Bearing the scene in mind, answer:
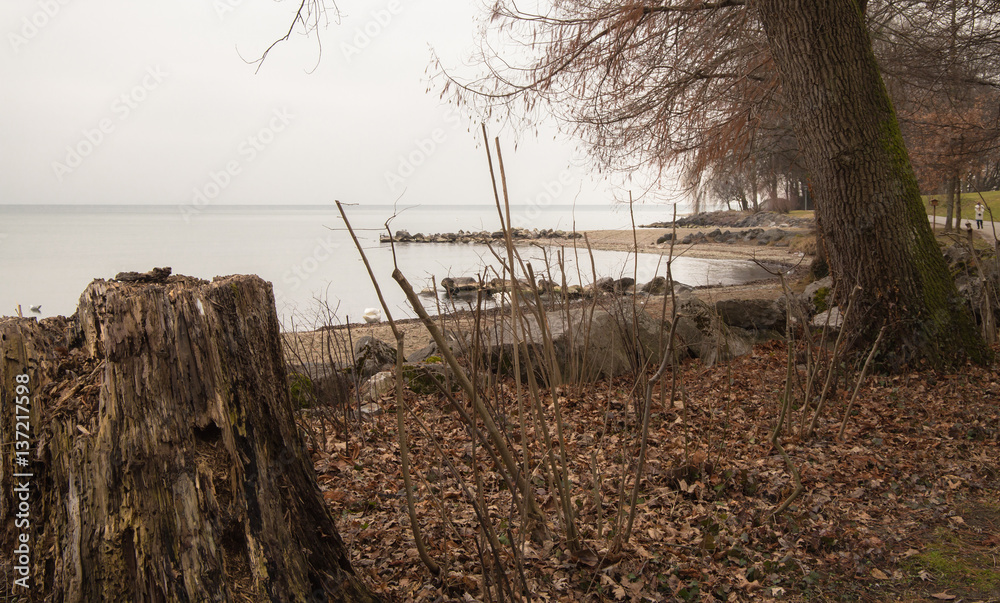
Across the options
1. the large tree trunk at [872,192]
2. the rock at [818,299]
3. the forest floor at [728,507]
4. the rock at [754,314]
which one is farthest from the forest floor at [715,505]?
the rock at [754,314]

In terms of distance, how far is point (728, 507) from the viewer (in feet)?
10.7

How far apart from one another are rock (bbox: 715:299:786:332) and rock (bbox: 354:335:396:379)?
454 centimetres

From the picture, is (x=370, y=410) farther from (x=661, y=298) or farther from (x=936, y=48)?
(x=661, y=298)

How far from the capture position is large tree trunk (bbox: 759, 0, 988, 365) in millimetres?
5137

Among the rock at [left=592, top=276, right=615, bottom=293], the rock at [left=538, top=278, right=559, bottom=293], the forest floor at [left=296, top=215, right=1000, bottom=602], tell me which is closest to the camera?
the forest floor at [left=296, top=215, right=1000, bottom=602]

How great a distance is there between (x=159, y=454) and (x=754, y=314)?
315 inches

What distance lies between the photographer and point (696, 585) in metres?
2.56

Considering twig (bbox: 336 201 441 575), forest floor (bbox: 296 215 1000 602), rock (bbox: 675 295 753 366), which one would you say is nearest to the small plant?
forest floor (bbox: 296 215 1000 602)

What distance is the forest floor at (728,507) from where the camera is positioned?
2.56 meters

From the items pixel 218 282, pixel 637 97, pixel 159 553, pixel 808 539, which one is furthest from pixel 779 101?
pixel 159 553

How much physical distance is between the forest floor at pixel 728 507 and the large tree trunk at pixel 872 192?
1.34 ft

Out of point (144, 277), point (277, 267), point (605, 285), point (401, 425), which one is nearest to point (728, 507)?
point (401, 425)

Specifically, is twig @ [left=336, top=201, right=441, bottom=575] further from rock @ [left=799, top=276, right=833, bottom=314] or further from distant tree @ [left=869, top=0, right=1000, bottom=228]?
distant tree @ [left=869, top=0, right=1000, bottom=228]

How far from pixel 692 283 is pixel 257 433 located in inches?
699
